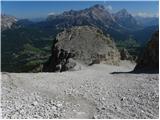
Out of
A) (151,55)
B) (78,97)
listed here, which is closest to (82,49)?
(151,55)

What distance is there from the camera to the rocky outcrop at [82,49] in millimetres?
57706

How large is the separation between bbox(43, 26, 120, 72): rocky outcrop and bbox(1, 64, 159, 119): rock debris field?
102ft

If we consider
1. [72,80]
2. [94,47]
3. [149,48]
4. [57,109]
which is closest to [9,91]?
[57,109]

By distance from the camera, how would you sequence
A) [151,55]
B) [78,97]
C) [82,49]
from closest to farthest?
[78,97], [151,55], [82,49]

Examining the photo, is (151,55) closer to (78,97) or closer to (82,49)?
(78,97)

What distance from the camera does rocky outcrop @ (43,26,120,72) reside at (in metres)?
57.7

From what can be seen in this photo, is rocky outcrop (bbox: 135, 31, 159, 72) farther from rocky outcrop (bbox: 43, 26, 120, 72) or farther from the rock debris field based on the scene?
Result: rocky outcrop (bbox: 43, 26, 120, 72)

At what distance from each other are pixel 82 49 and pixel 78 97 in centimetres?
4167

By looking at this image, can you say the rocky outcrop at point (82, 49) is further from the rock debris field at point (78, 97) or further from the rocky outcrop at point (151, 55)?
the rock debris field at point (78, 97)

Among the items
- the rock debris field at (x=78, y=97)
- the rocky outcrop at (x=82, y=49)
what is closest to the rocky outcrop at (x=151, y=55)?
the rock debris field at (x=78, y=97)

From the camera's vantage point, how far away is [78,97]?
1914cm

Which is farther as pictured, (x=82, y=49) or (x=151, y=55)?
(x=82, y=49)

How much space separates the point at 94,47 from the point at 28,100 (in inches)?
1795

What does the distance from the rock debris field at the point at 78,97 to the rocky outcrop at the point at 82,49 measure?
102ft
